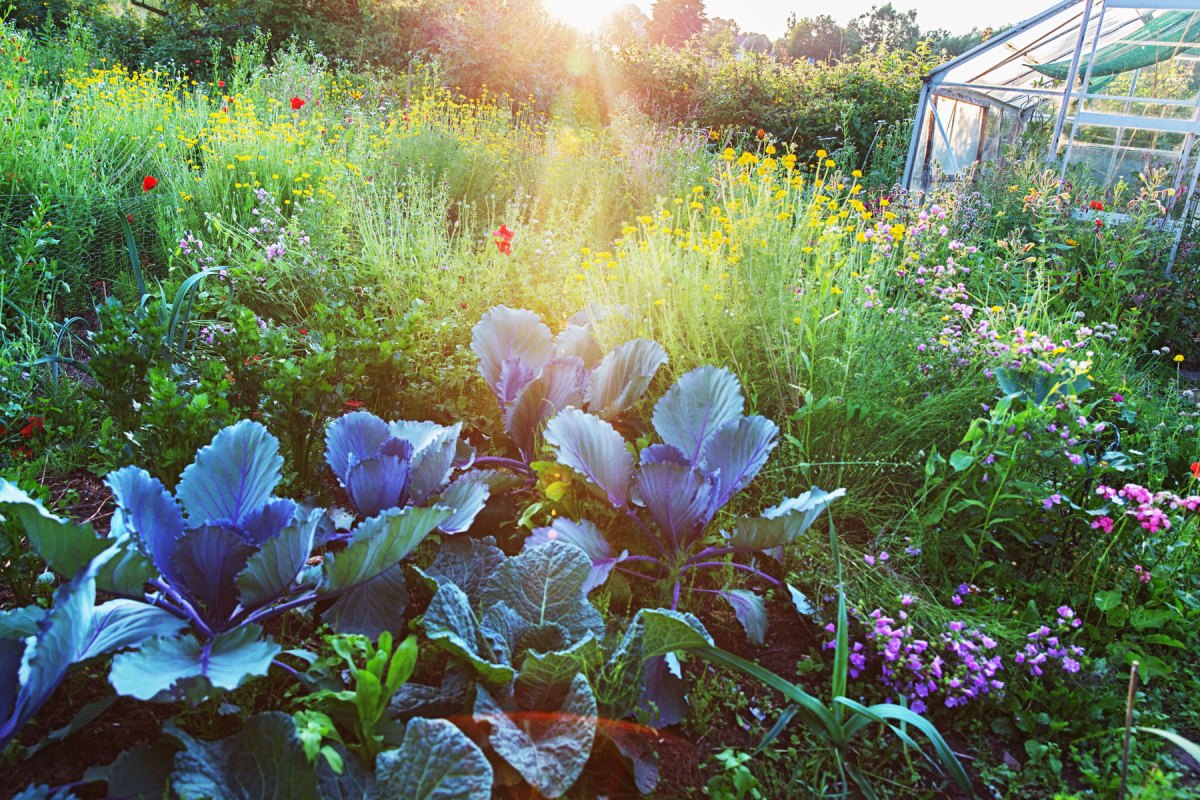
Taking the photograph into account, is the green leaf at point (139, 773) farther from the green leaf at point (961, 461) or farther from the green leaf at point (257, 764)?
the green leaf at point (961, 461)

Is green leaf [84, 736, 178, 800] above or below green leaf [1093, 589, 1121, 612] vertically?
above

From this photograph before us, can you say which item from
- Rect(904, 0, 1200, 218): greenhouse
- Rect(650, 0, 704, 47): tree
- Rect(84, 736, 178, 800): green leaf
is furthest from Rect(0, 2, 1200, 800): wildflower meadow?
Rect(650, 0, 704, 47): tree

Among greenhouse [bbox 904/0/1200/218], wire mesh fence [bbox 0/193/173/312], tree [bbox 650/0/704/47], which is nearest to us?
wire mesh fence [bbox 0/193/173/312]

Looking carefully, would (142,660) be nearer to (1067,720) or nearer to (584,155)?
(1067,720)

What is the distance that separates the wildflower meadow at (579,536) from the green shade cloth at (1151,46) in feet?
21.2

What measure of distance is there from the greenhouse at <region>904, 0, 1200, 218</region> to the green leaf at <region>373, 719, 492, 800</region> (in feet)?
24.1

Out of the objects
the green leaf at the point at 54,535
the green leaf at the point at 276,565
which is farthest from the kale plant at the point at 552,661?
the green leaf at the point at 54,535

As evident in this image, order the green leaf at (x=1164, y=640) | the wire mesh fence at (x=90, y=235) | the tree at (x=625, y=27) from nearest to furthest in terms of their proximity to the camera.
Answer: the green leaf at (x=1164, y=640) → the wire mesh fence at (x=90, y=235) → the tree at (x=625, y=27)

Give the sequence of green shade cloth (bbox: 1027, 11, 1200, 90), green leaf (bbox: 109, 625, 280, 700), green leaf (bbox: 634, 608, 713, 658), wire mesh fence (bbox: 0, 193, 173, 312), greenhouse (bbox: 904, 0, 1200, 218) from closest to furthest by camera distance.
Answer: green leaf (bbox: 109, 625, 280, 700)
green leaf (bbox: 634, 608, 713, 658)
wire mesh fence (bbox: 0, 193, 173, 312)
greenhouse (bbox: 904, 0, 1200, 218)
green shade cloth (bbox: 1027, 11, 1200, 90)

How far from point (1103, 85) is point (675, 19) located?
30.5 meters

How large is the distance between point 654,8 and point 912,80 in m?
25.6

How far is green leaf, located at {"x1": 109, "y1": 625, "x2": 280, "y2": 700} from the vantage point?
879mm

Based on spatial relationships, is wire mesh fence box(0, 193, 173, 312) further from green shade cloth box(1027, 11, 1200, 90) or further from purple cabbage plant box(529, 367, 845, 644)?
green shade cloth box(1027, 11, 1200, 90)

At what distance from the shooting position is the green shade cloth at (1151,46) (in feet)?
24.5
